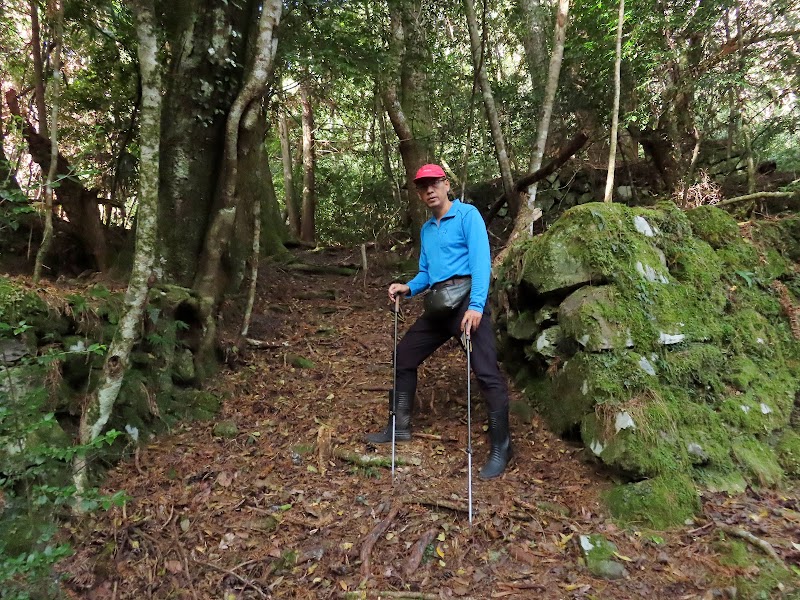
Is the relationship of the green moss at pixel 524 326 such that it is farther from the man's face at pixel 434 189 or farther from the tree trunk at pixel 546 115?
the tree trunk at pixel 546 115

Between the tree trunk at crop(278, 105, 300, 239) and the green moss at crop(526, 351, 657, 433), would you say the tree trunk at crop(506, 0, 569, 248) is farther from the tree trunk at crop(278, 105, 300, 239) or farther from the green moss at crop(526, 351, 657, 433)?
the tree trunk at crop(278, 105, 300, 239)

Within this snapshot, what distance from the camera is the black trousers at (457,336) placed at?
12.7 ft

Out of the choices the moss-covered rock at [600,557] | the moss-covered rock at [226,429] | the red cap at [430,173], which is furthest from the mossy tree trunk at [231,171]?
the moss-covered rock at [600,557]

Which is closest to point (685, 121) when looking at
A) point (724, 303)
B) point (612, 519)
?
point (724, 303)

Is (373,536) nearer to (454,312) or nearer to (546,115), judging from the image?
(454,312)

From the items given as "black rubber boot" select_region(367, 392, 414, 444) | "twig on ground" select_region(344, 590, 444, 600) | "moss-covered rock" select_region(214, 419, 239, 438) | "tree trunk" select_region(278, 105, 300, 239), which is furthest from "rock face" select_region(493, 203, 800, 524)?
"tree trunk" select_region(278, 105, 300, 239)

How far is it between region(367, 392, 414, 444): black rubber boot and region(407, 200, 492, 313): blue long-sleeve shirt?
1.03 meters

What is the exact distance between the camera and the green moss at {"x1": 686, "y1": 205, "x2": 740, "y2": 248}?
518 centimetres

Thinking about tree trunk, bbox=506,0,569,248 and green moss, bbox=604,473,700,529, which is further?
tree trunk, bbox=506,0,569,248

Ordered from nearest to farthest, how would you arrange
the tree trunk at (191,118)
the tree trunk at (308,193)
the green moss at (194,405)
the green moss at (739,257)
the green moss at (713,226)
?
the green moss at (194,405) < the green moss at (739,257) < the green moss at (713,226) < the tree trunk at (191,118) < the tree trunk at (308,193)

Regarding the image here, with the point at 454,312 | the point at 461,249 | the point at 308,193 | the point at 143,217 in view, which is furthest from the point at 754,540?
the point at 308,193

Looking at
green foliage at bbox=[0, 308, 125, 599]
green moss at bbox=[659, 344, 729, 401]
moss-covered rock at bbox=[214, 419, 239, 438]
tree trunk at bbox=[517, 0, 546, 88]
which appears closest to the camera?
green foliage at bbox=[0, 308, 125, 599]

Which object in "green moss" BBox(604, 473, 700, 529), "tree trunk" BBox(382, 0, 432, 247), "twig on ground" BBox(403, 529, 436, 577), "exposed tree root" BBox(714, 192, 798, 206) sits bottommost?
"twig on ground" BBox(403, 529, 436, 577)

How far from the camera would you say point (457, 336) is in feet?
13.4
